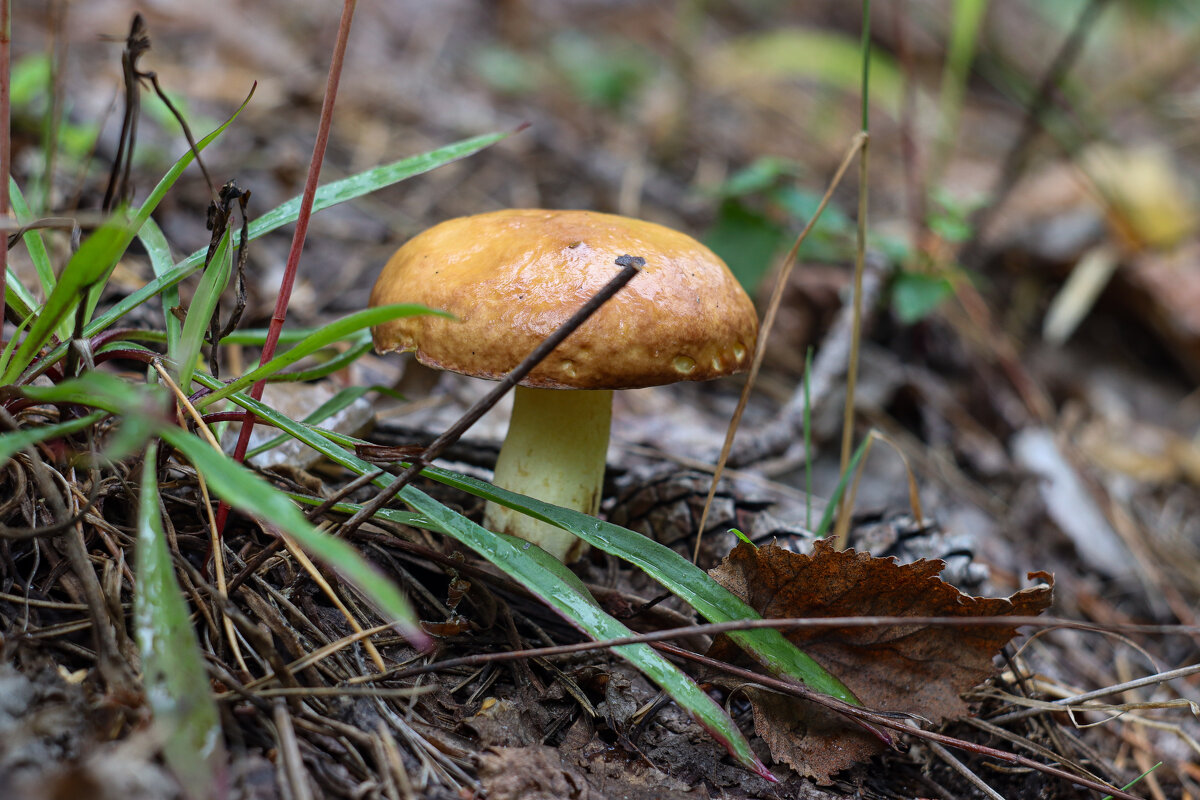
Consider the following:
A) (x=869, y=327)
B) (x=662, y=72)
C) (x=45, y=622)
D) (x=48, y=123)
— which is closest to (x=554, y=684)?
(x=45, y=622)

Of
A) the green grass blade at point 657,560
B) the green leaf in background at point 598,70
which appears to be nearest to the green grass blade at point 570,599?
the green grass blade at point 657,560

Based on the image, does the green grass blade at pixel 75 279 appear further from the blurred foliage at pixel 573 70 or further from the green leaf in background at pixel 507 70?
the green leaf in background at pixel 507 70

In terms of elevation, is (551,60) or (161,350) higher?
(551,60)

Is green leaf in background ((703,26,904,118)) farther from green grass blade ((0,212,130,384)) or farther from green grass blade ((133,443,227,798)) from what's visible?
green grass blade ((133,443,227,798))

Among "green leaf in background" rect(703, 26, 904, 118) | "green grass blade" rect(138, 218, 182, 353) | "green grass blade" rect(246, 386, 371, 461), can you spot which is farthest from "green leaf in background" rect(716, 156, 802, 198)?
"green leaf in background" rect(703, 26, 904, 118)

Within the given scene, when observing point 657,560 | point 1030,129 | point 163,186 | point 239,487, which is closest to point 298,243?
point 163,186

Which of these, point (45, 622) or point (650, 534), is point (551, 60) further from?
point (45, 622)
